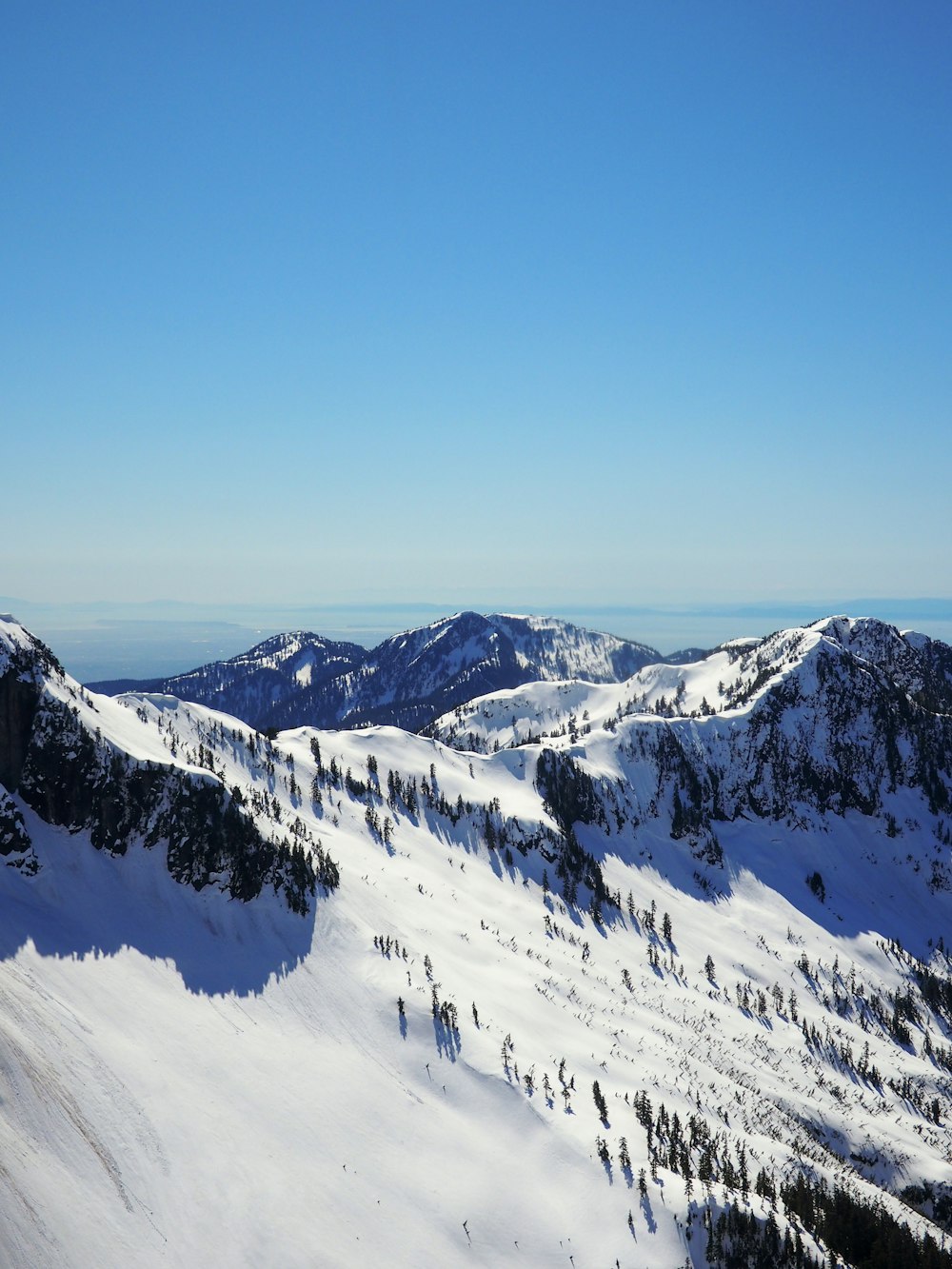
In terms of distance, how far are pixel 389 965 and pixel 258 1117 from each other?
29.6m

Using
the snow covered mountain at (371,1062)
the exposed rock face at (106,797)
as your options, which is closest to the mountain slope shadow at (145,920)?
the snow covered mountain at (371,1062)

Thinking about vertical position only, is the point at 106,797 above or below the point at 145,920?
above

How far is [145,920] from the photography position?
8838 cm

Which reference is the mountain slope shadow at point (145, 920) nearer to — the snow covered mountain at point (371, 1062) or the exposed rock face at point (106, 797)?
the snow covered mountain at point (371, 1062)

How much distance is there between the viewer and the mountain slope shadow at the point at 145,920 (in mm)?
79688

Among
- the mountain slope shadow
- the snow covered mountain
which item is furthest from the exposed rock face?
the mountain slope shadow

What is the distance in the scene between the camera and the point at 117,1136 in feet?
201

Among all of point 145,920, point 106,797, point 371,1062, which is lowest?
point 371,1062

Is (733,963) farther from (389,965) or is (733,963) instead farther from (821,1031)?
(389,965)

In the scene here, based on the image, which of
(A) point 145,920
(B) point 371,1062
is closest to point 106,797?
(A) point 145,920

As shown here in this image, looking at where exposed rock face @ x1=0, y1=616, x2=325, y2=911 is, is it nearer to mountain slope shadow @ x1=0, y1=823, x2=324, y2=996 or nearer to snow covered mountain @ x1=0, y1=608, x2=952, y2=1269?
snow covered mountain @ x1=0, y1=608, x2=952, y2=1269

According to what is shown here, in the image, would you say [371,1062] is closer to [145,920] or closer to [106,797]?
[145,920]

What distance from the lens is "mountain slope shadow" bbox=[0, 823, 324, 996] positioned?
261 ft

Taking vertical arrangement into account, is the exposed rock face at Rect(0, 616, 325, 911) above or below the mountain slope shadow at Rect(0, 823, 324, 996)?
above
